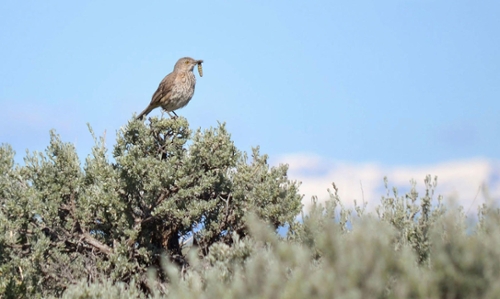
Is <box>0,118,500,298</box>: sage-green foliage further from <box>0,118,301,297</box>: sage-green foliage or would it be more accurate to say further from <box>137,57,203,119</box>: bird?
<box>137,57,203,119</box>: bird

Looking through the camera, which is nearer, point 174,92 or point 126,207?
point 126,207

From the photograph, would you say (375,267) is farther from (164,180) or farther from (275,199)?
(275,199)

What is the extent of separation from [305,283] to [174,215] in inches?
188

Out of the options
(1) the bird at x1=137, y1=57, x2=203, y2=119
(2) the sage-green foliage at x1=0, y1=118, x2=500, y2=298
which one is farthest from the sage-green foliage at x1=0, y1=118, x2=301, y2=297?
(1) the bird at x1=137, y1=57, x2=203, y2=119

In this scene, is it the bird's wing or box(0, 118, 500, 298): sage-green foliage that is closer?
box(0, 118, 500, 298): sage-green foliage

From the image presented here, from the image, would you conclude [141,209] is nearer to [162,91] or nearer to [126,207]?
[126,207]

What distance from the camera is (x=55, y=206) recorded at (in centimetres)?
847

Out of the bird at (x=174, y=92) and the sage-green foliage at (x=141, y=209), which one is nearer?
the sage-green foliage at (x=141, y=209)

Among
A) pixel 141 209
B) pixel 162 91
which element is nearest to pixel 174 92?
pixel 162 91

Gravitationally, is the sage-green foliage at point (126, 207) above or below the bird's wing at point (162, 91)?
below

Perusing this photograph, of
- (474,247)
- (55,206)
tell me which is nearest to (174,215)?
(55,206)

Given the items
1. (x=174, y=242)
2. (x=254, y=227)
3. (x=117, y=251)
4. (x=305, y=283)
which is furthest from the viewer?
(x=174, y=242)

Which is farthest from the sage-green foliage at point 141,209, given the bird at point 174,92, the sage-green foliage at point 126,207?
the bird at point 174,92

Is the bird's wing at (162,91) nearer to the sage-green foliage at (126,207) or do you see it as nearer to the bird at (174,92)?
the bird at (174,92)
